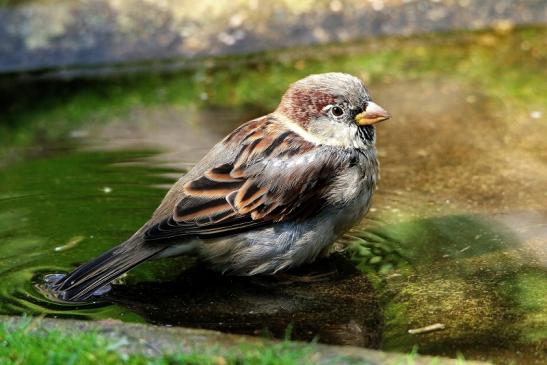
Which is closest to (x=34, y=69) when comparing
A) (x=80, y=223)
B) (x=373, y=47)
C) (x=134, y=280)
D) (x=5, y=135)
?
(x=5, y=135)

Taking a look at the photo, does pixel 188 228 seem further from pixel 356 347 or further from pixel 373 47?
pixel 373 47

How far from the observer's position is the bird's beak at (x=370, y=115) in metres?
5.47

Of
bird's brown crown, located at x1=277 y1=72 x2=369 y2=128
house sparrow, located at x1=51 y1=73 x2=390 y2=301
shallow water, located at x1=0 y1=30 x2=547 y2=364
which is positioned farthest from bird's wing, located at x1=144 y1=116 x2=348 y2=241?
shallow water, located at x1=0 y1=30 x2=547 y2=364

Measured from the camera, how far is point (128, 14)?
9.78m

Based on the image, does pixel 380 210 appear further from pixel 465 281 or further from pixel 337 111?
pixel 465 281

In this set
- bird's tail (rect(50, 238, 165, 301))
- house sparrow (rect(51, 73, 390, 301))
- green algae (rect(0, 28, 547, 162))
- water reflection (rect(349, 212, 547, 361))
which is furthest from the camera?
green algae (rect(0, 28, 547, 162))

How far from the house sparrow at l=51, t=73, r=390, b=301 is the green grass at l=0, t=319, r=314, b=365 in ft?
3.05

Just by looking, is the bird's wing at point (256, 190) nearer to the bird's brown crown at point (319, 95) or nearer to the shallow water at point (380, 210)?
the bird's brown crown at point (319, 95)

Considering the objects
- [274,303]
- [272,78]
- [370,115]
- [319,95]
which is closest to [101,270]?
[274,303]

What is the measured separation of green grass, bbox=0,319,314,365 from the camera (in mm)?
3963

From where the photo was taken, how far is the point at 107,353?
4031 millimetres

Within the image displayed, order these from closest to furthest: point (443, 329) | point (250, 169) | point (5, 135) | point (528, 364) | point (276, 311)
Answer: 1. point (528, 364)
2. point (443, 329)
3. point (276, 311)
4. point (250, 169)
5. point (5, 135)

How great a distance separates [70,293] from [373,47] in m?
5.49

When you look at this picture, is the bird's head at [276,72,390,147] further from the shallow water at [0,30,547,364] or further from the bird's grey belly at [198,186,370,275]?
the shallow water at [0,30,547,364]
